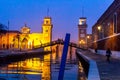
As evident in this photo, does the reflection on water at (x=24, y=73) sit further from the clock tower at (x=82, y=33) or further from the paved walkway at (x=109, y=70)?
the clock tower at (x=82, y=33)

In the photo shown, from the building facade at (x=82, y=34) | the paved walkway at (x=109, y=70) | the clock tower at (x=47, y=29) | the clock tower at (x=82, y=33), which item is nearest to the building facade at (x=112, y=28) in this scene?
the paved walkway at (x=109, y=70)

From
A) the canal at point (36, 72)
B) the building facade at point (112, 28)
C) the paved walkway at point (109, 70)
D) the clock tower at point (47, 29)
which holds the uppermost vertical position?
the clock tower at point (47, 29)

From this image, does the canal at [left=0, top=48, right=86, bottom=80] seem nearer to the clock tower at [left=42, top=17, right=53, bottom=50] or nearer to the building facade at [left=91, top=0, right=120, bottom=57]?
the building facade at [left=91, top=0, right=120, bottom=57]

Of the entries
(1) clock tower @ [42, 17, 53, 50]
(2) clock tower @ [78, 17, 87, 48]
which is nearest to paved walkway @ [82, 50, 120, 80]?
(1) clock tower @ [42, 17, 53, 50]

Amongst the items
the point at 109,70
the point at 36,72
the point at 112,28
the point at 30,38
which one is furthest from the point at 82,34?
the point at 109,70

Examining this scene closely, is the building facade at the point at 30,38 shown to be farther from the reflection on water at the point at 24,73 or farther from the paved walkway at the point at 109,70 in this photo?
the paved walkway at the point at 109,70

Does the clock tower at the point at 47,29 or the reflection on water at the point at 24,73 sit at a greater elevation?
the clock tower at the point at 47,29

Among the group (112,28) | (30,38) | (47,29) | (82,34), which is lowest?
(112,28)

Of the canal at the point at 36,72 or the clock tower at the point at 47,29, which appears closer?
the canal at the point at 36,72

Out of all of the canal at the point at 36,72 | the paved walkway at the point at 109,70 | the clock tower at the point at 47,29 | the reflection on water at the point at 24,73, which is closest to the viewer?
the paved walkway at the point at 109,70

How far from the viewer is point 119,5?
52.9m

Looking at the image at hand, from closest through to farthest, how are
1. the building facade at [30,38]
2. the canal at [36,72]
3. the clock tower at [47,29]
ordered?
1. the canal at [36,72]
2. the building facade at [30,38]
3. the clock tower at [47,29]

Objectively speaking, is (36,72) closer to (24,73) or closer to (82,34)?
(24,73)

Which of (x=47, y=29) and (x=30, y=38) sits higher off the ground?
(x=47, y=29)
